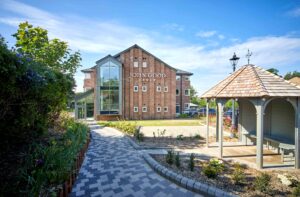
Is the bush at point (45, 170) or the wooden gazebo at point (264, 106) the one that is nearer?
the bush at point (45, 170)

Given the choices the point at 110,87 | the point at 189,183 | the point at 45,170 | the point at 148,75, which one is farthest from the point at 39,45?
the point at 148,75

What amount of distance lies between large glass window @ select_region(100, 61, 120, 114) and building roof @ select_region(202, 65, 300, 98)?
19.3 metres

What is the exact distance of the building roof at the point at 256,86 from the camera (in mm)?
6617

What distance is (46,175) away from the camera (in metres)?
4.39

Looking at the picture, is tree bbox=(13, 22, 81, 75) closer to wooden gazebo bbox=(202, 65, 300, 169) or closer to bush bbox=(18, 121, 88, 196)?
bush bbox=(18, 121, 88, 196)

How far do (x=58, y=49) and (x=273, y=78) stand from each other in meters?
13.6

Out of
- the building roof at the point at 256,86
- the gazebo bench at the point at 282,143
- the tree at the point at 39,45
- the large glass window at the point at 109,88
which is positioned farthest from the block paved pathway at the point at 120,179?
the large glass window at the point at 109,88

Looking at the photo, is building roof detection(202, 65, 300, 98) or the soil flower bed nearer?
the soil flower bed

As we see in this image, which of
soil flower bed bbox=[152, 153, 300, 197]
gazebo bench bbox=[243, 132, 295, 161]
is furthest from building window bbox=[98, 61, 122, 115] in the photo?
soil flower bed bbox=[152, 153, 300, 197]

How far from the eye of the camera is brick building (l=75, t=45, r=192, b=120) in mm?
25625

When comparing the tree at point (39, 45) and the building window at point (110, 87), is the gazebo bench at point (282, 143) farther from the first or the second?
the building window at point (110, 87)

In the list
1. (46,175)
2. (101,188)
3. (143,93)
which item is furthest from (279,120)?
(143,93)

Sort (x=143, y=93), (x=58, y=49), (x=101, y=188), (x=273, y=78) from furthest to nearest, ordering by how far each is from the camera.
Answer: (x=143, y=93) → (x=58, y=49) → (x=273, y=78) → (x=101, y=188)

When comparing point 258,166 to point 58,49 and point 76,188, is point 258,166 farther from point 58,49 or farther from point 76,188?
point 58,49
